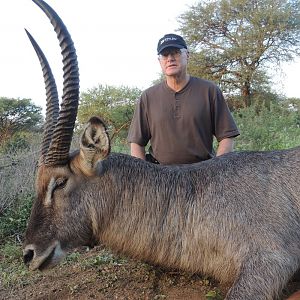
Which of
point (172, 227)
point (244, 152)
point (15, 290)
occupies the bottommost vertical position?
point (15, 290)

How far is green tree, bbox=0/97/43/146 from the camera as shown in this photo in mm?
23766

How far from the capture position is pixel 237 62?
34.2 metres

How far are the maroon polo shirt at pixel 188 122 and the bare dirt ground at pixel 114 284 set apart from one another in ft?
6.16

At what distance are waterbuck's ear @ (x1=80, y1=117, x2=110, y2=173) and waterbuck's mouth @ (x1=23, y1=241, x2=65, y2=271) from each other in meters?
0.81

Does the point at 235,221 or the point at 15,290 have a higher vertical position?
the point at 235,221

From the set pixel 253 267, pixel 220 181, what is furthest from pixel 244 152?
pixel 253 267

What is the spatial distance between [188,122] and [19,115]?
20.4 metres

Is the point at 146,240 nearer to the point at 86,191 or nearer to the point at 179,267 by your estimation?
the point at 179,267

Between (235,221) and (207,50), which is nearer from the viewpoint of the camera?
(235,221)

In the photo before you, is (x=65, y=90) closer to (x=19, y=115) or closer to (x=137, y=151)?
(x=137, y=151)

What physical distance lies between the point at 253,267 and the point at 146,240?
1.10 meters

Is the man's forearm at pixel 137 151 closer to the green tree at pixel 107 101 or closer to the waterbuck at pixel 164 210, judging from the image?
the waterbuck at pixel 164 210

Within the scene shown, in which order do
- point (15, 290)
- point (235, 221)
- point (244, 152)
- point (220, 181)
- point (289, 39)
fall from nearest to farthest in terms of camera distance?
point (235, 221)
point (220, 181)
point (244, 152)
point (15, 290)
point (289, 39)

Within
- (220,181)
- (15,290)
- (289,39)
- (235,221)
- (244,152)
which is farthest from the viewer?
(289,39)
